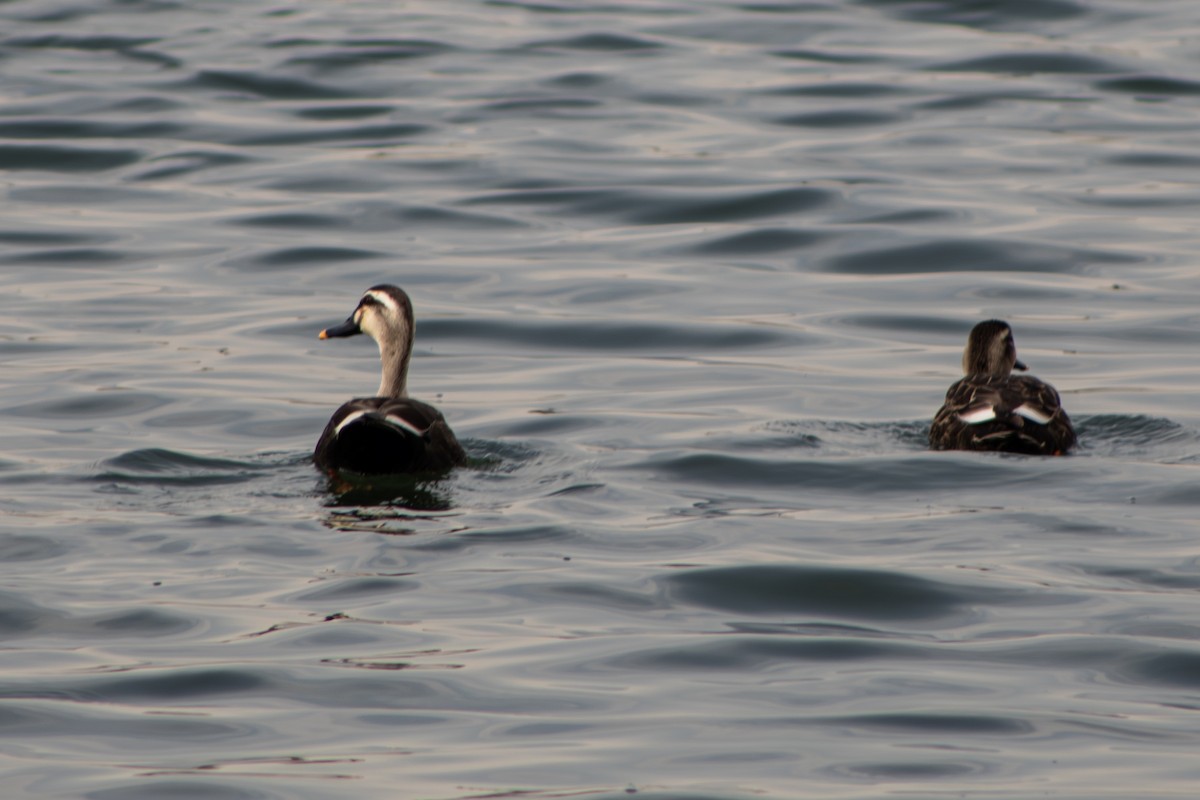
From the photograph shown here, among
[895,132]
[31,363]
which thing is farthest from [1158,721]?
[895,132]

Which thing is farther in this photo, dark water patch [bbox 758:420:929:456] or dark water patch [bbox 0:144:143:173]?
dark water patch [bbox 0:144:143:173]

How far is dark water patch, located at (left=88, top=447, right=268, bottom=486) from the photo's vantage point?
1162 centimetres

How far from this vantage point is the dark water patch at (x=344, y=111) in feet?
83.2

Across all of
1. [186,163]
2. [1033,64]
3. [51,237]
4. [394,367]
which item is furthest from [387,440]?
[1033,64]

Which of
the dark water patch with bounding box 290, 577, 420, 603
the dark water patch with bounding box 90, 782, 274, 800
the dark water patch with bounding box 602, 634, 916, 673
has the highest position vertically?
the dark water patch with bounding box 602, 634, 916, 673

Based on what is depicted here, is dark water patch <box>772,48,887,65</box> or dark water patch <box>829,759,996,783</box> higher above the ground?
dark water patch <box>772,48,887,65</box>

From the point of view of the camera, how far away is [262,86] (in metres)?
26.9

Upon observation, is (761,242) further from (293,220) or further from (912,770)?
(912,770)

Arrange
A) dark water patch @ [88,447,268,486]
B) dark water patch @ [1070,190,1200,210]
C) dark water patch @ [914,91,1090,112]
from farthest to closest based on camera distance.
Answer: dark water patch @ [914,91,1090,112] → dark water patch @ [1070,190,1200,210] → dark water patch @ [88,447,268,486]

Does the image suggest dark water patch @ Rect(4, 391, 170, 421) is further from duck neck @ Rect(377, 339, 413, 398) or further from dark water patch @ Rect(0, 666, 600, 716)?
dark water patch @ Rect(0, 666, 600, 716)

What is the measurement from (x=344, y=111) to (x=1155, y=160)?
9.34 meters

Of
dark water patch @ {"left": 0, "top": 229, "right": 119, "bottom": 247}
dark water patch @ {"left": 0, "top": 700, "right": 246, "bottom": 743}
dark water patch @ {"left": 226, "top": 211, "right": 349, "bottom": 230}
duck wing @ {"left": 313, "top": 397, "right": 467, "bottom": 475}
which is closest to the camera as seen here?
dark water patch @ {"left": 0, "top": 700, "right": 246, "bottom": 743}

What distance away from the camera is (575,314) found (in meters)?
16.8

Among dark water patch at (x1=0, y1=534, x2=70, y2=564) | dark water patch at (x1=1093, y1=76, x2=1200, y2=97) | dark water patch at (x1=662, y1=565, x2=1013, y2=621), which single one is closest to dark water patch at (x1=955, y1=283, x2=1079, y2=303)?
dark water patch at (x1=662, y1=565, x2=1013, y2=621)
